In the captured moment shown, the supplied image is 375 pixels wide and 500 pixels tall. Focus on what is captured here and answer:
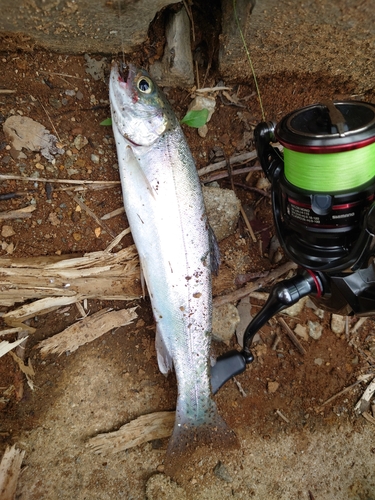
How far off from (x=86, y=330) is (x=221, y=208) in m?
1.32

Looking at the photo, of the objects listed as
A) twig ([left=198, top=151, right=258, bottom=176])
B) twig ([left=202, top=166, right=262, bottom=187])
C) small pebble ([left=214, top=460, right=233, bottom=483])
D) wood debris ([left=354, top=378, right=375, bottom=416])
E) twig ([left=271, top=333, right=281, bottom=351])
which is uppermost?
twig ([left=198, top=151, right=258, bottom=176])

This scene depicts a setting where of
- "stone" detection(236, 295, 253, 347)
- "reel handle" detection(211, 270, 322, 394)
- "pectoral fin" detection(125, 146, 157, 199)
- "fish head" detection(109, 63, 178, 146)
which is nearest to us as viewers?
"reel handle" detection(211, 270, 322, 394)

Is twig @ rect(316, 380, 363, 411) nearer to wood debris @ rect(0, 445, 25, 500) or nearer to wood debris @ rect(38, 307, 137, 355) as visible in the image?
wood debris @ rect(38, 307, 137, 355)

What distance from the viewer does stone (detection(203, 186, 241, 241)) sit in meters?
2.82

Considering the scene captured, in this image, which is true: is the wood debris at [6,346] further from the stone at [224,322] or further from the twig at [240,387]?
the twig at [240,387]

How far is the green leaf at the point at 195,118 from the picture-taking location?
2.78m

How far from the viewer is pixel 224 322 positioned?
9.52ft

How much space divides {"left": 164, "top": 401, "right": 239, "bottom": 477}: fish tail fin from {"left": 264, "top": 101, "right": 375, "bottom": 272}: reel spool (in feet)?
4.51

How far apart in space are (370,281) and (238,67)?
1781mm

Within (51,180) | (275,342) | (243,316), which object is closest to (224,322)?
(243,316)

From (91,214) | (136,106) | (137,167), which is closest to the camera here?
(136,106)

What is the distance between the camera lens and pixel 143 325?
9.35ft

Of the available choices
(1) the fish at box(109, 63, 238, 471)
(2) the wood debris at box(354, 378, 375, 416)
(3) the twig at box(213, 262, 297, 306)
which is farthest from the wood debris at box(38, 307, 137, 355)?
(2) the wood debris at box(354, 378, 375, 416)

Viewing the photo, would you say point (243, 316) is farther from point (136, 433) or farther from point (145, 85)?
point (145, 85)
